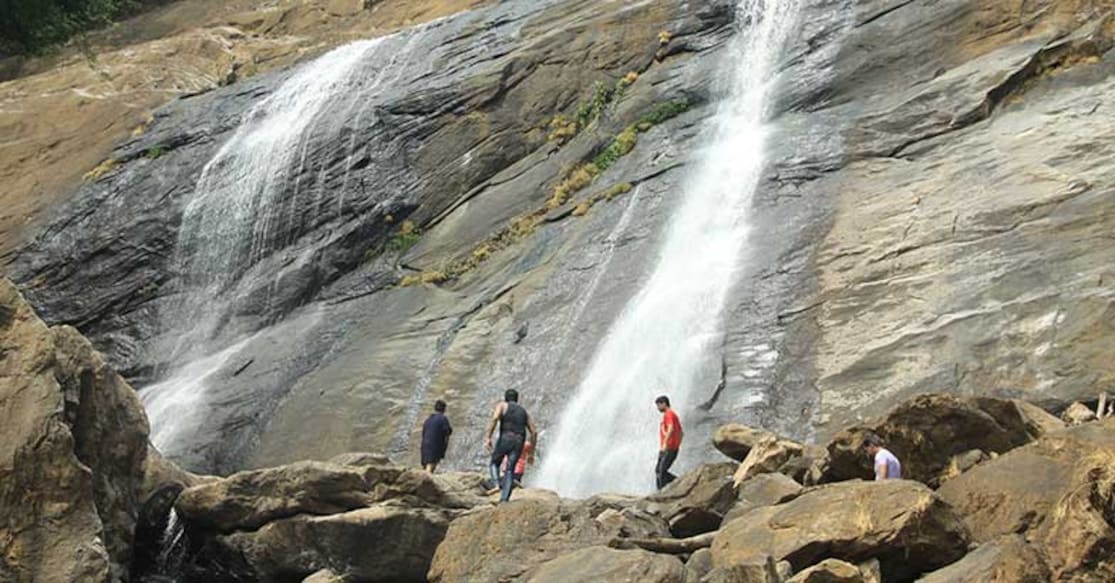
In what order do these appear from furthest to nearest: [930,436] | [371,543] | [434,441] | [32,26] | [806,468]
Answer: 1. [32,26]
2. [434,441]
3. [806,468]
4. [371,543]
5. [930,436]

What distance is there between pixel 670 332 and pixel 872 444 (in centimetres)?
806

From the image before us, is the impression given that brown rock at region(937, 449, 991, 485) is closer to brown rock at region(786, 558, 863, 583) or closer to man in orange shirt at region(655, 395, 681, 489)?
brown rock at region(786, 558, 863, 583)

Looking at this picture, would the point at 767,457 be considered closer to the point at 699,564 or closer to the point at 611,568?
the point at 699,564

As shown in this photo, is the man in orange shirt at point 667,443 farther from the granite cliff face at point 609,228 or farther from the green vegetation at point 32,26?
the green vegetation at point 32,26

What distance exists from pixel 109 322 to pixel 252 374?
5.94 m

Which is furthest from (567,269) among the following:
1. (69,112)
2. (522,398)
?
(69,112)

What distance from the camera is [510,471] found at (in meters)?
15.1

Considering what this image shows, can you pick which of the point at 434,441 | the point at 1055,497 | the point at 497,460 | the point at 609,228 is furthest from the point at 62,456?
the point at 609,228

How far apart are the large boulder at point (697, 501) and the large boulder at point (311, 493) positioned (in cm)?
262

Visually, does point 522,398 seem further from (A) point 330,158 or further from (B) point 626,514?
(A) point 330,158

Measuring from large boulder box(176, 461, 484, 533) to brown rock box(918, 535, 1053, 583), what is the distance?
20.6ft

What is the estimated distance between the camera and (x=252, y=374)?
24.1 meters

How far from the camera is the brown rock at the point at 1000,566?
29.1 ft

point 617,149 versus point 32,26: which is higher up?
point 32,26
